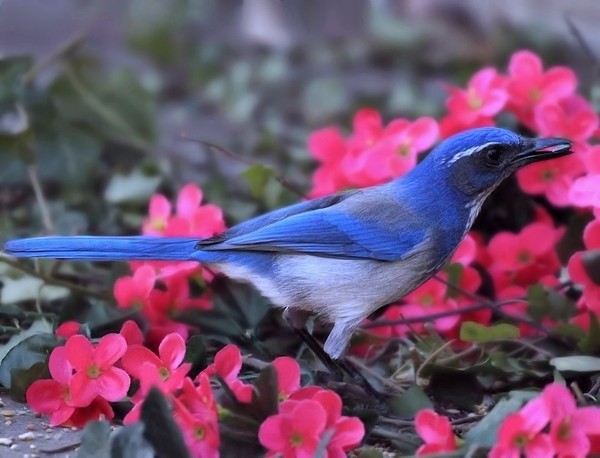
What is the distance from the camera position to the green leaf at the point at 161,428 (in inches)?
74.9

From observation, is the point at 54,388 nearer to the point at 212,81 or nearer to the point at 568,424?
the point at 568,424

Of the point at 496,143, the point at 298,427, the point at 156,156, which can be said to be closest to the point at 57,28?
the point at 156,156

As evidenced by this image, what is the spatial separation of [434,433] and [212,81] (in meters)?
4.10

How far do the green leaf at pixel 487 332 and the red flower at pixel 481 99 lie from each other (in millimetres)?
833

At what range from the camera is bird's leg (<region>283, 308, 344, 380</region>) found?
2697 mm

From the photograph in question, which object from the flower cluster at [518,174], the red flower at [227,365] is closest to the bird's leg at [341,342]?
the flower cluster at [518,174]

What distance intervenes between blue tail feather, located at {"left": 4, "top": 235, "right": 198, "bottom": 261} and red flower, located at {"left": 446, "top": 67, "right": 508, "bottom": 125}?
0.99 metres

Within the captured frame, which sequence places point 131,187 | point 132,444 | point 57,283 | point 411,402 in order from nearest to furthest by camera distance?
point 132,444 → point 411,402 → point 57,283 → point 131,187

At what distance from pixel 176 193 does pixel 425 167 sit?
143 centimetres

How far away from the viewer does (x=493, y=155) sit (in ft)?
8.78

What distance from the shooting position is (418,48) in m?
6.16

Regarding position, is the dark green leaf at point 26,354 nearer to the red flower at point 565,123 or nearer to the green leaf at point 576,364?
the green leaf at point 576,364

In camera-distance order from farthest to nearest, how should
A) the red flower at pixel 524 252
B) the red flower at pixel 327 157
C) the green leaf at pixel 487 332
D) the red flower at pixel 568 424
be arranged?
1. the red flower at pixel 327 157
2. the red flower at pixel 524 252
3. the green leaf at pixel 487 332
4. the red flower at pixel 568 424

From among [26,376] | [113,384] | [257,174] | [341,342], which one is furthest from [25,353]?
[257,174]
